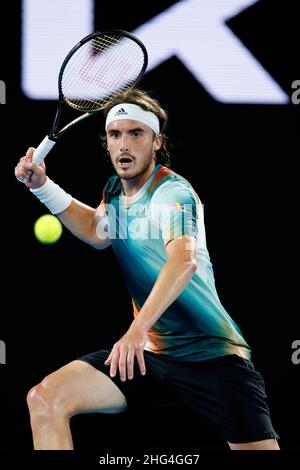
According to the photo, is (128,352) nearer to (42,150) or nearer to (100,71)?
(42,150)

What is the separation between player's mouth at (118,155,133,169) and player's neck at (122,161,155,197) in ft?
0.21

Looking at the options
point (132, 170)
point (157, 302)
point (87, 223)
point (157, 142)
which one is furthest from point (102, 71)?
point (157, 302)

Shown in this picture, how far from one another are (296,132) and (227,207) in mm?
487

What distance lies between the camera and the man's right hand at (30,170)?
9.02 feet

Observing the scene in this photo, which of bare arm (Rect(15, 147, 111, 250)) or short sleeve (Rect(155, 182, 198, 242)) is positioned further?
bare arm (Rect(15, 147, 111, 250))

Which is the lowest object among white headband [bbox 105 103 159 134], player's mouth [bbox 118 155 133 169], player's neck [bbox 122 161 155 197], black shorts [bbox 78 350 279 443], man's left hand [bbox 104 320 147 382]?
black shorts [bbox 78 350 279 443]

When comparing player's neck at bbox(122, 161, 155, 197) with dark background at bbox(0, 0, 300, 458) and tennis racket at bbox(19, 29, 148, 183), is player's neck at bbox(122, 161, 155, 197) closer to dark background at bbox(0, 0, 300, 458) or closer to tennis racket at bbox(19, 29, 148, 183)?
tennis racket at bbox(19, 29, 148, 183)

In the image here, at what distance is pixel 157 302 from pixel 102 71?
43.5 inches

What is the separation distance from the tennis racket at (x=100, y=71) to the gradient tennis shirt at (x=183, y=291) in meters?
0.39

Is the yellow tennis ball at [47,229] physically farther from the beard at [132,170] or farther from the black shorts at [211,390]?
the black shorts at [211,390]

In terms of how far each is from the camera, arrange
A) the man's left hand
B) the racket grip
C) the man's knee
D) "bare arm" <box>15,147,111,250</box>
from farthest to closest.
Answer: "bare arm" <box>15,147,111,250</box>
the racket grip
the man's knee
the man's left hand

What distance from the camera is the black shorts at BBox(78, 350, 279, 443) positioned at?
2.59 metres

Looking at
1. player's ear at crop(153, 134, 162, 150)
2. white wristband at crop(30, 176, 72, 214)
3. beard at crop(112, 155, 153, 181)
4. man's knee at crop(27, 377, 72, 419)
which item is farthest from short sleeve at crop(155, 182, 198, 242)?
man's knee at crop(27, 377, 72, 419)
